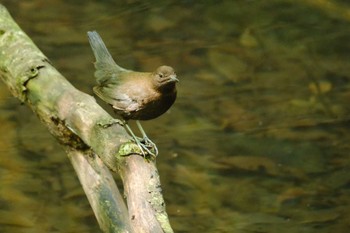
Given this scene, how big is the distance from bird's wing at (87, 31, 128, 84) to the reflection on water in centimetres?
139

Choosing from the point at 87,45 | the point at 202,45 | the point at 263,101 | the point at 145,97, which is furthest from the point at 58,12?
the point at 145,97

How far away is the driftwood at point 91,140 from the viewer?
2.27m

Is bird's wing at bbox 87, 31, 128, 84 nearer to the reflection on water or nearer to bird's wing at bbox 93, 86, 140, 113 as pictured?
bird's wing at bbox 93, 86, 140, 113

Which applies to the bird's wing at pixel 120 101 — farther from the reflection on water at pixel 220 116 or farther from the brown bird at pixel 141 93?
the reflection on water at pixel 220 116

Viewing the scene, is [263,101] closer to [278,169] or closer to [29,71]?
[278,169]

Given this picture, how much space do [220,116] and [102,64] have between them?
1.63m

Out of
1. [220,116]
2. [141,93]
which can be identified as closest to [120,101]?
[141,93]

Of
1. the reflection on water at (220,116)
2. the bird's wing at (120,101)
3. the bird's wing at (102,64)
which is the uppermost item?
the bird's wing at (102,64)

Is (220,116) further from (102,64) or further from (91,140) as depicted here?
(91,140)

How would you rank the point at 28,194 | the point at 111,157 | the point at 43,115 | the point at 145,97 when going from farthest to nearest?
the point at 28,194 < the point at 43,115 < the point at 145,97 < the point at 111,157

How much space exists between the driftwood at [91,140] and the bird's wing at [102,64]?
13cm

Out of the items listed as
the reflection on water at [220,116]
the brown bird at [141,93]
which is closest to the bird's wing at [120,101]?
the brown bird at [141,93]

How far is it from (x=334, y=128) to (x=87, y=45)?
1560mm

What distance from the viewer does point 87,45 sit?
4629 millimetres
